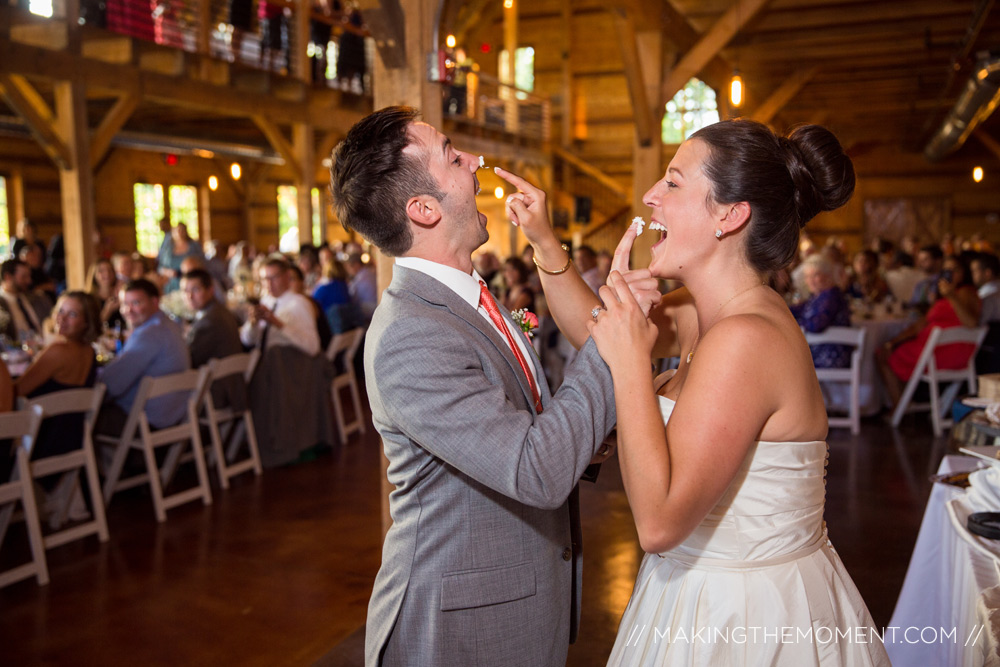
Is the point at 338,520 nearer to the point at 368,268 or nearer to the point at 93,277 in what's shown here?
the point at 93,277

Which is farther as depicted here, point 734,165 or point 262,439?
point 262,439

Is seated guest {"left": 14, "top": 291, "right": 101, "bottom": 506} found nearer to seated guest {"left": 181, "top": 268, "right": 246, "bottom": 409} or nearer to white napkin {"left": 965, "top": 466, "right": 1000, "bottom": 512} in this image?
→ seated guest {"left": 181, "top": 268, "right": 246, "bottom": 409}

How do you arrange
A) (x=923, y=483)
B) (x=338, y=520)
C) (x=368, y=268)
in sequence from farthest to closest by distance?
(x=368, y=268), (x=923, y=483), (x=338, y=520)

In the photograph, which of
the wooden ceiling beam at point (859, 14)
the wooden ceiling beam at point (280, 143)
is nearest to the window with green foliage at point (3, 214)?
the wooden ceiling beam at point (280, 143)

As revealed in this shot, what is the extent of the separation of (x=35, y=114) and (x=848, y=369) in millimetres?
7042

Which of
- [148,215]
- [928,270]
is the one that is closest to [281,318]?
[928,270]

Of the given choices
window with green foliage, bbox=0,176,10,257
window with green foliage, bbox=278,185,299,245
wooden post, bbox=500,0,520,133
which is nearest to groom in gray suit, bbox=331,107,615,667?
window with green foliage, bbox=0,176,10,257

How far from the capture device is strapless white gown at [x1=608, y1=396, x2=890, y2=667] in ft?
4.60

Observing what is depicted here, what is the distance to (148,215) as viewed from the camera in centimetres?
1566

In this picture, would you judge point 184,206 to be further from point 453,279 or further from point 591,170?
point 453,279

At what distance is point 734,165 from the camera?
55.7 inches

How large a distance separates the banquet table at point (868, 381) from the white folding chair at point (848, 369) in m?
0.40

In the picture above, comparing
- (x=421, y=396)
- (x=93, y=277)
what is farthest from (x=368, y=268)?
(x=421, y=396)

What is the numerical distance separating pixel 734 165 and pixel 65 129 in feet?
25.1
